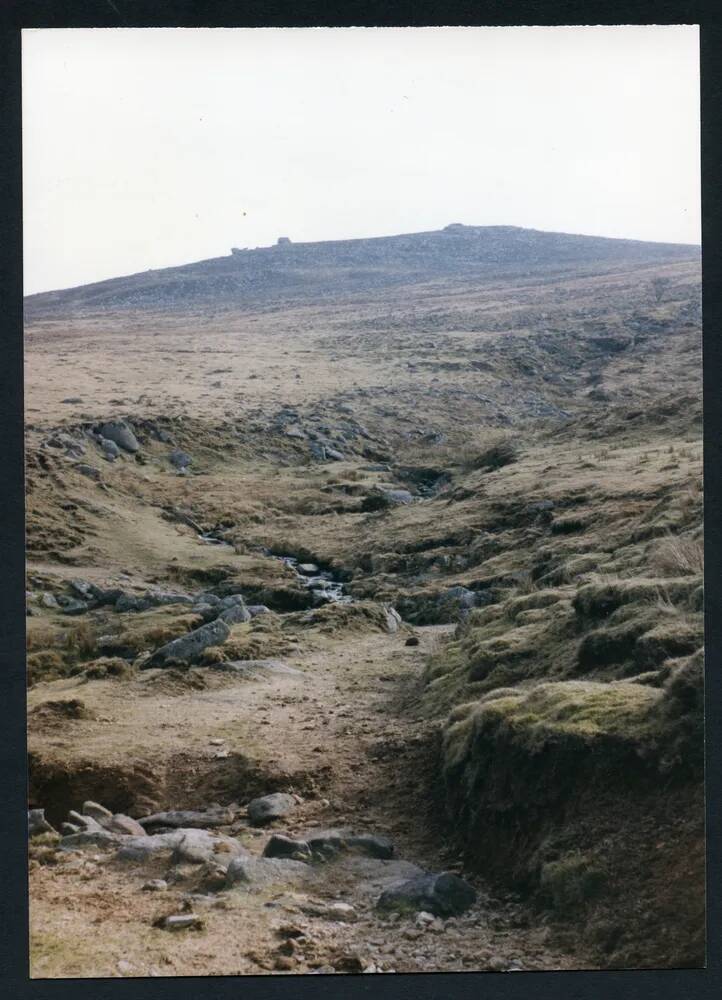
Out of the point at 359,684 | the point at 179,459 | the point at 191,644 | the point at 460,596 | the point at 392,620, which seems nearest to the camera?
the point at 359,684

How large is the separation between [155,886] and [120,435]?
1594cm

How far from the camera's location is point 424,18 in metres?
6.92

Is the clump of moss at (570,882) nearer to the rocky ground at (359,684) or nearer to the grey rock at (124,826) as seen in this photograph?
the rocky ground at (359,684)

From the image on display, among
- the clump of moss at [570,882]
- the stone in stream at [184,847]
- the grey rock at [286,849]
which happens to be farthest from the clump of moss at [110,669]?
the clump of moss at [570,882]

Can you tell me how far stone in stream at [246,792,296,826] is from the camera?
28.0ft

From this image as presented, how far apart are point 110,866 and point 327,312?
30056 millimetres

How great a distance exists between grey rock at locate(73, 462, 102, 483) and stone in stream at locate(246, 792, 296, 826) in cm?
1196

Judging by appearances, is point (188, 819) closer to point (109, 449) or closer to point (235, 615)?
point (235, 615)

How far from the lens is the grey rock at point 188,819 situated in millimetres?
8586

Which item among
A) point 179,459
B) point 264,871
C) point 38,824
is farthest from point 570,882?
point 179,459

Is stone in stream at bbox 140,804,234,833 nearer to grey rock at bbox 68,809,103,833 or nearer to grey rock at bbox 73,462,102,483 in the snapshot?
grey rock at bbox 68,809,103,833

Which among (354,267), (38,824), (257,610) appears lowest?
(38,824)

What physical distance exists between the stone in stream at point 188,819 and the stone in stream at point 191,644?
334 cm

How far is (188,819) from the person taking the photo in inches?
340
